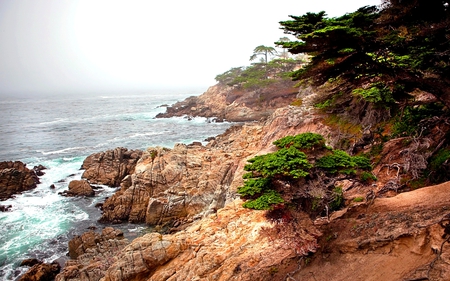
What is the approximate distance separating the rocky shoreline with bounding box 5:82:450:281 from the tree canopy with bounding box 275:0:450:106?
2.91m

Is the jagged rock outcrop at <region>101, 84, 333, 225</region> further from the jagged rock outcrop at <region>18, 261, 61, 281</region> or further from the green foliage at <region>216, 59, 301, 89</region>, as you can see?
the green foliage at <region>216, 59, 301, 89</region>

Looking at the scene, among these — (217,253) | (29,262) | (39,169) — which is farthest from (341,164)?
(39,169)

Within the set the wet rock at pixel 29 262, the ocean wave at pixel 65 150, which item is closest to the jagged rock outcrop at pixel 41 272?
the wet rock at pixel 29 262

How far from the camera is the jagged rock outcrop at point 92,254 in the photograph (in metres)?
13.1

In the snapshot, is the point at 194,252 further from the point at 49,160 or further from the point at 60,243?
the point at 49,160

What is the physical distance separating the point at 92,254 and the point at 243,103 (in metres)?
43.3

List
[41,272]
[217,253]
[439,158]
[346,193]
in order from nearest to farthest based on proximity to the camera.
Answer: [439,158]
[217,253]
[346,193]
[41,272]

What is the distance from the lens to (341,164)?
8203 mm

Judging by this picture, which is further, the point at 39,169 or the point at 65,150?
the point at 65,150

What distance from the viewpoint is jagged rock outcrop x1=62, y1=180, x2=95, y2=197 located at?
25469mm

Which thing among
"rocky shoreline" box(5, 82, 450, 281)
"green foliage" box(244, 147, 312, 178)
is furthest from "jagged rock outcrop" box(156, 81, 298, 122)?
"green foliage" box(244, 147, 312, 178)

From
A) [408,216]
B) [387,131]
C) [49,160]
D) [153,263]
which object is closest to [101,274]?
[153,263]

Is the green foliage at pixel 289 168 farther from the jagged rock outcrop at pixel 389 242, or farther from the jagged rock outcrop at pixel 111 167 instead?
the jagged rock outcrop at pixel 111 167

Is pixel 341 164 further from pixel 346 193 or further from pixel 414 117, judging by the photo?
pixel 414 117
